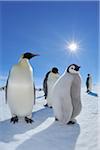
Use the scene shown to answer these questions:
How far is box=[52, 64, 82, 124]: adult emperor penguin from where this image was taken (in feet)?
15.1

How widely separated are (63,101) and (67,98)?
0.22ft

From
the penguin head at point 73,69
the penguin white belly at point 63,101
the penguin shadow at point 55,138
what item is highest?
the penguin head at point 73,69

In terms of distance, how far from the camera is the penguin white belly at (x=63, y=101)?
459 centimetres

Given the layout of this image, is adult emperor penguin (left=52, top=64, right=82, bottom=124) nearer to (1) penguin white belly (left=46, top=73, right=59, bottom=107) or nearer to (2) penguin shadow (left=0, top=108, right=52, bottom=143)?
(2) penguin shadow (left=0, top=108, right=52, bottom=143)

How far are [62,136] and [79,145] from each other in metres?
0.39

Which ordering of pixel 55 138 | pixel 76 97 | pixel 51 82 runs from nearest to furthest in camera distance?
pixel 55 138
pixel 76 97
pixel 51 82

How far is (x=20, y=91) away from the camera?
188 inches

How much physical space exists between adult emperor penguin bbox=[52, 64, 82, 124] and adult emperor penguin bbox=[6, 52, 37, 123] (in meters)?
0.36

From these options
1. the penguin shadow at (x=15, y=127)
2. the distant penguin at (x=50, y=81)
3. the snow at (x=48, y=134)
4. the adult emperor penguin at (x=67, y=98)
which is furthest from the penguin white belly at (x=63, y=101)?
the distant penguin at (x=50, y=81)

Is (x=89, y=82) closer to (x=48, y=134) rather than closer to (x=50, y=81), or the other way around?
(x=50, y=81)

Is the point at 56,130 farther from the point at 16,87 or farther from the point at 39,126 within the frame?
the point at 16,87

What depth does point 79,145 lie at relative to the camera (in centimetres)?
367

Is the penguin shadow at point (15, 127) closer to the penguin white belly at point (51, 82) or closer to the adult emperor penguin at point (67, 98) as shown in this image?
the adult emperor penguin at point (67, 98)

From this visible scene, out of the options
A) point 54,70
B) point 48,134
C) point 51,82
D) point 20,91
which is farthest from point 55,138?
point 54,70
